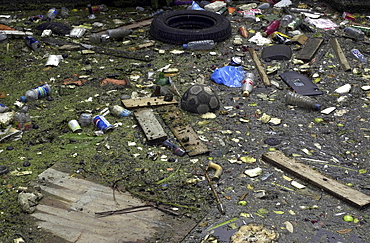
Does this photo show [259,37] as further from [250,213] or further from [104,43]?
[250,213]

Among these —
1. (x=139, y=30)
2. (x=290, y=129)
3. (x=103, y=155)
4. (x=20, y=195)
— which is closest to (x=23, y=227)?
(x=20, y=195)

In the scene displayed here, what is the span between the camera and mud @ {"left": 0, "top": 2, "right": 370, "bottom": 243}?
141 inches

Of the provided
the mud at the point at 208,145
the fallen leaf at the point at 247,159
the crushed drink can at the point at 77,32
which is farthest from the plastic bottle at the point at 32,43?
the fallen leaf at the point at 247,159

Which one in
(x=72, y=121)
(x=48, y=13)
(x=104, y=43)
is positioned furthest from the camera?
(x=48, y=13)

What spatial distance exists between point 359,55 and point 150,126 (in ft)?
11.6

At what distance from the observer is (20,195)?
3.73 m

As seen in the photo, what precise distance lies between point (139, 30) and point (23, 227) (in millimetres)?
4583

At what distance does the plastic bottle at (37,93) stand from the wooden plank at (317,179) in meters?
2.77

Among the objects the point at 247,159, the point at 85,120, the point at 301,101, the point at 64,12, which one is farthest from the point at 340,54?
the point at 64,12

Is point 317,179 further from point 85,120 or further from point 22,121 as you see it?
point 22,121

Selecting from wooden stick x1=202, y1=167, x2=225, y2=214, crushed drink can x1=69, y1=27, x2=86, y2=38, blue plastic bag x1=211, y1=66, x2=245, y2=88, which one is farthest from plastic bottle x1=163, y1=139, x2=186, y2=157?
crushed drink can x1=69, y1=27, x2=86, y2=38

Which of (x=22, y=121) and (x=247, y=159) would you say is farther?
(x=22, y=121)

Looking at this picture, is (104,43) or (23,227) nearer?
(23,227)

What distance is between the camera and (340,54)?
21.2ft
